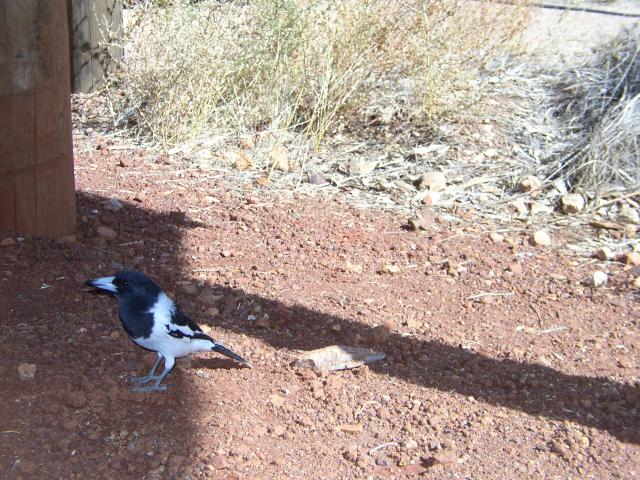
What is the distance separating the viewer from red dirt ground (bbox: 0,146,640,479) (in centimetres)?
324

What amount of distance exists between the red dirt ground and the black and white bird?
0.50 ft

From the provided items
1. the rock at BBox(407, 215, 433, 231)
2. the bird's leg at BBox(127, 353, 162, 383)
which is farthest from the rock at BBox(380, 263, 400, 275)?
the bird's leg at BBox(127, 353, 162, 383)

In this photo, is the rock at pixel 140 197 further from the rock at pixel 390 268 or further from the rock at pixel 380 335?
the rock at pixel 380 335

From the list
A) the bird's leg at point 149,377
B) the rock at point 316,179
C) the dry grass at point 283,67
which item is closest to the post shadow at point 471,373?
the bird's leg at point 149,377

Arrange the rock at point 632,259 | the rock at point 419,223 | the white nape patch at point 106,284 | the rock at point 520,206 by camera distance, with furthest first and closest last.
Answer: the rock at point 520,206 < the rock at point 419,223 < the rock at point 632,259 < the white nape patch at point 106,284

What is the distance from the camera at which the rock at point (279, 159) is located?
6289 millimetres

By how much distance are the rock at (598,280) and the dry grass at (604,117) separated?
3.88 ft

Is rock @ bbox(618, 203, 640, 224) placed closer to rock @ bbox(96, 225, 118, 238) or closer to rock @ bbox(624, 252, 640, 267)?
rock @ bbox(624, 252, 640, 267)

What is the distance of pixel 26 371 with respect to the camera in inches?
138

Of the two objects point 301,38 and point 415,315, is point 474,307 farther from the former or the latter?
point 301,38

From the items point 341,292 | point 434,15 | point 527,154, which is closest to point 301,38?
point 434,15

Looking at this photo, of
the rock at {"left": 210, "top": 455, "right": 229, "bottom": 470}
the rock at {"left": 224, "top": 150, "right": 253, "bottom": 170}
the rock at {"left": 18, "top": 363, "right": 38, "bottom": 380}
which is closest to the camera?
the rock at {"left": 210, "top": 455, "right": 229, "bottom": 470}

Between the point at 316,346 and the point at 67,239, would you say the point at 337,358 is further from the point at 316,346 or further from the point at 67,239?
the point at 67,239

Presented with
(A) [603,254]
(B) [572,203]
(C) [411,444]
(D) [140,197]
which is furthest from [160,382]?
(B) [572,203]
